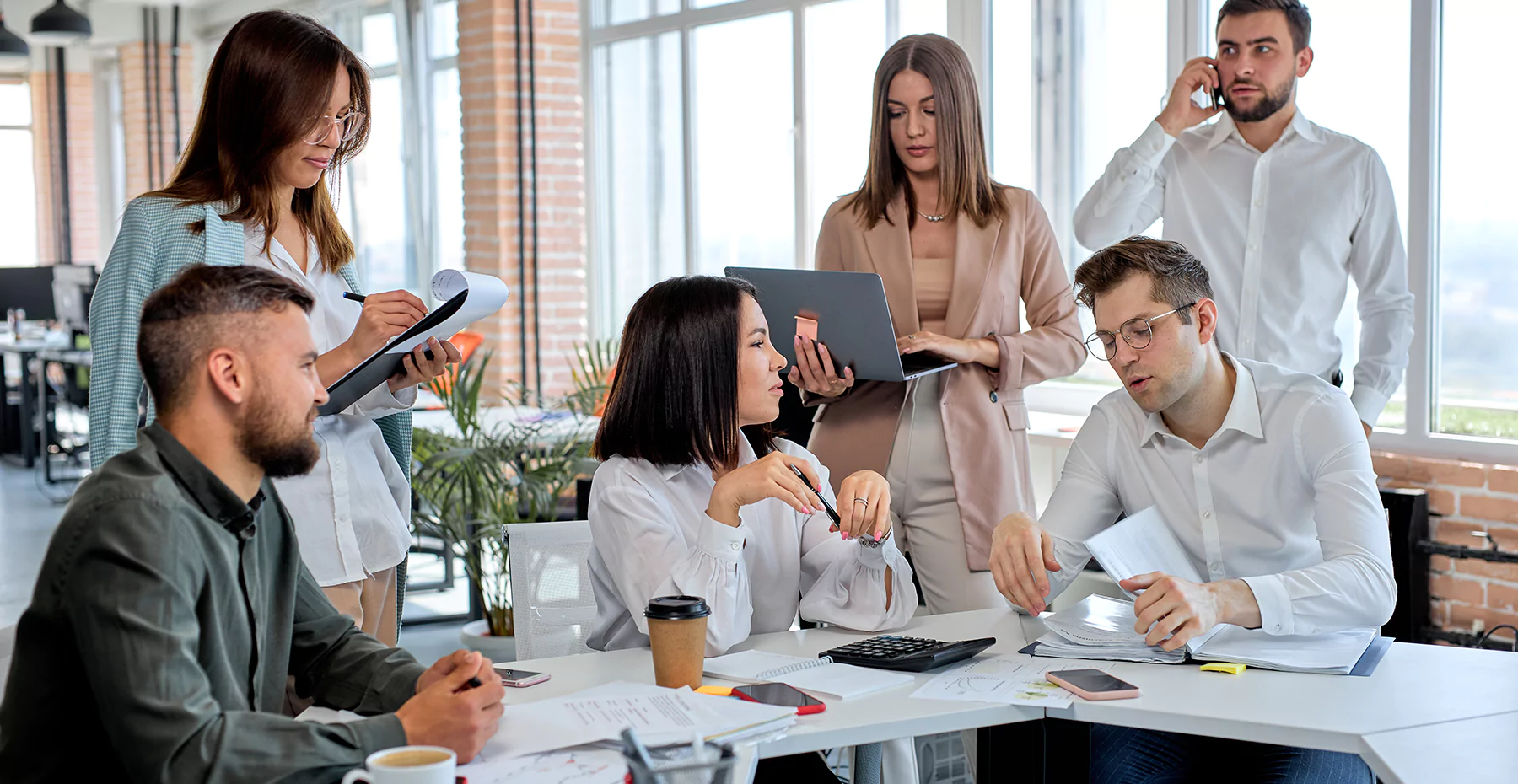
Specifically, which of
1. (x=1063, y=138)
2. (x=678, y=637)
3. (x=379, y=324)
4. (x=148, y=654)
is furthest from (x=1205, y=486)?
(x=1063, y=138)

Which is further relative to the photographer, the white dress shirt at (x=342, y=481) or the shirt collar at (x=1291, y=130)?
the shirt collar at (x=1291, y=130)

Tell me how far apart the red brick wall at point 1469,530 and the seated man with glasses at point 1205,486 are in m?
1.63

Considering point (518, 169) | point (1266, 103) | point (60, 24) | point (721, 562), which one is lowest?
point (721, 562)

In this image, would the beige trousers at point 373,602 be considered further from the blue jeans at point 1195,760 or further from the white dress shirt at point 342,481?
the blue jeans at point 1195,760

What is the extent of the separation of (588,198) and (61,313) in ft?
15.5

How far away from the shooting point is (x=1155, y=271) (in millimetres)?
2205

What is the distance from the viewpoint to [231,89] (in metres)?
2.10

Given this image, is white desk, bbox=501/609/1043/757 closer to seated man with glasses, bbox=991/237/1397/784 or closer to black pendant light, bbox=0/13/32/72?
seated man with glasses, bbox=991/237/1397/784

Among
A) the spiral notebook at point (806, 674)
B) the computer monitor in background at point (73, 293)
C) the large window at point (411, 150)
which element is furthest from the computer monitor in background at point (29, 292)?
the spiral notebook at point (806, 674)

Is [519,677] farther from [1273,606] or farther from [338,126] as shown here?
[1273,606]

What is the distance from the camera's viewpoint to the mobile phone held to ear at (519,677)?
5.97 feet

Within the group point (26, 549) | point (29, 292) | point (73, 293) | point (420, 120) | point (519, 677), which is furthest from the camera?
point (29, 292)

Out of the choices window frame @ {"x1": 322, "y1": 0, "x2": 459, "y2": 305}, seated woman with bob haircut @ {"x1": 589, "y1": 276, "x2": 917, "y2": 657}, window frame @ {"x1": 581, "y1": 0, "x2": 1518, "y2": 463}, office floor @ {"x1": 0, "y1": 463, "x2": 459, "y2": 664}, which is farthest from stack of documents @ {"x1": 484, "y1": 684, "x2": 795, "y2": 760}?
window frame @ {"x1": 322, "y1": 0, "x2": 459, "y2": 305}

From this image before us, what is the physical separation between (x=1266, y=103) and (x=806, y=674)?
1.91 m
